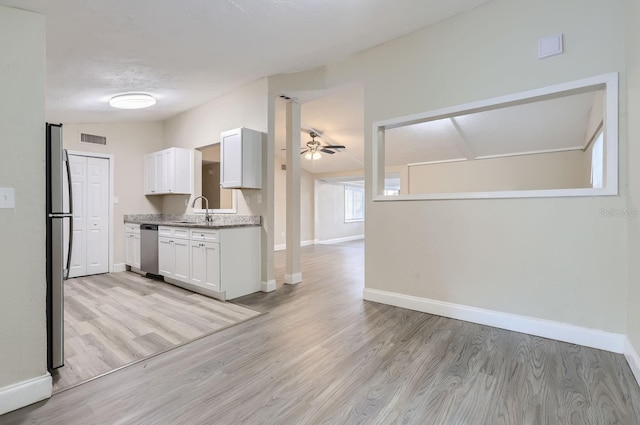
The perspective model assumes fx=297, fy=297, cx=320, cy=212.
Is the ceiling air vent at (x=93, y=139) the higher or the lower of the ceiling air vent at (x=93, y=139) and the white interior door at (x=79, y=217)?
the higher

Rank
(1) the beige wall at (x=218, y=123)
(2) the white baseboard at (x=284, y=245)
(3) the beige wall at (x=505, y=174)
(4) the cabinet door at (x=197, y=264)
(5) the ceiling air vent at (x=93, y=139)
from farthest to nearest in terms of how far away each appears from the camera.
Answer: (2) the white baseboard at (x=284, y=245), (3) the beige wall at (x=505, y=174), (5) the ceiling air vent at (x=93, y=139), (1) the beige wall at (x=218, y=123), (4) the cabinet door at (x=197, y=264)

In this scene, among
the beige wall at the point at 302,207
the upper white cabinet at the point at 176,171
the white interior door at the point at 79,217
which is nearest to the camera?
the white interior door at the point at 79,217

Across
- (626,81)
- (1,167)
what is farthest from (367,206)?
(1,167)

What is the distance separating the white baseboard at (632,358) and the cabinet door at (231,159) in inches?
149

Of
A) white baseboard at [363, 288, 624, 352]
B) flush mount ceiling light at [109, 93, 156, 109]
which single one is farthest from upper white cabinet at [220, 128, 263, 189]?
white baseboard at [363, 288, 624, 352]

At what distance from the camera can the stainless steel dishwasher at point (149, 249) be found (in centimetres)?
447

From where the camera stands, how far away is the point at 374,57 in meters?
3.38

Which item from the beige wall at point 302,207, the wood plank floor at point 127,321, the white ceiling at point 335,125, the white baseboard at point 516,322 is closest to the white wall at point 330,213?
the beige wall at point 302,207

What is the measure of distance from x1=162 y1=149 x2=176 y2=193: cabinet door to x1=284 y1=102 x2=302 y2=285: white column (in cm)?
213

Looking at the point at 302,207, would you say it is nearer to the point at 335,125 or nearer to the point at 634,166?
the point at 335,125

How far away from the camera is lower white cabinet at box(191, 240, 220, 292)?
11.5 feet

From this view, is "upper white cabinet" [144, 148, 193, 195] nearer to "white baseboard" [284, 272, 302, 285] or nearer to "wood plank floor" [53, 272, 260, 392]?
"wood plank floor" [53, 272, 260, 392]

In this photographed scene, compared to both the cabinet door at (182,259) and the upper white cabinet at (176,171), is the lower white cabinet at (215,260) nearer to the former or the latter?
the cabinet door at (182,259)

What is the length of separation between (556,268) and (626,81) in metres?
1.44
